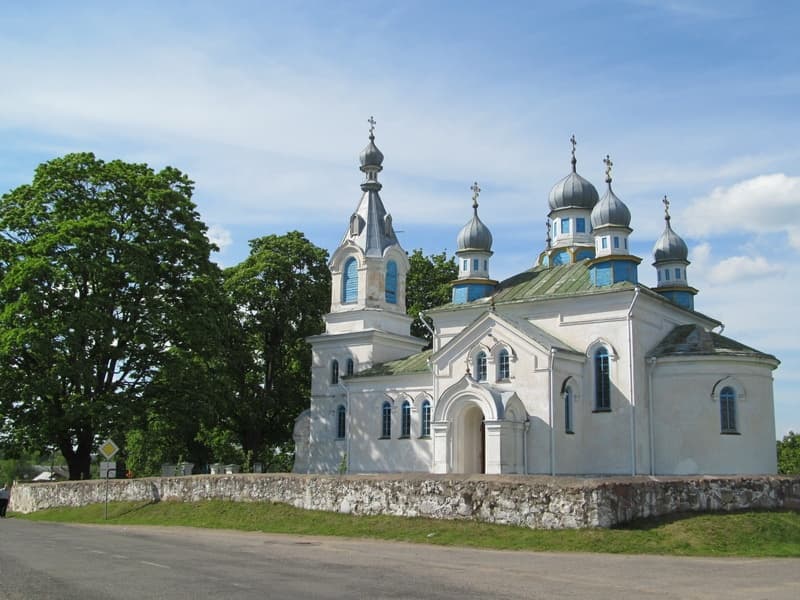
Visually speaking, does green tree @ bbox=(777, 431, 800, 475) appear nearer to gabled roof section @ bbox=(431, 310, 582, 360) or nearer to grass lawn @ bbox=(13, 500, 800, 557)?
gabled roof section @ bbox=(431, 310, 582, 360)

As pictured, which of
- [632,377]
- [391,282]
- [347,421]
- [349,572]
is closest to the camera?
[349,572]

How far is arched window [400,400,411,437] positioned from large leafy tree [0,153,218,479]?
8236 millimetres

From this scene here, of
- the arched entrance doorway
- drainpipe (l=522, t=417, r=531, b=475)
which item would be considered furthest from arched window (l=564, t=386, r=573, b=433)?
the arched entrance doorway

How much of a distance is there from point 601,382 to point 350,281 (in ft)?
41.7

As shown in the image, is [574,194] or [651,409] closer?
[651,409]

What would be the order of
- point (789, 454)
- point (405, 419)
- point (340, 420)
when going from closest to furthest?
point (405, 419) < point (340, 420) < point (789, 454)

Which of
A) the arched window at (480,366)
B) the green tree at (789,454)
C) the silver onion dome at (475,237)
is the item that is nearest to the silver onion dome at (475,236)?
the silver onion dome at (475,237)

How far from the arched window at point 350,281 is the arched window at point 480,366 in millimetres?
8813

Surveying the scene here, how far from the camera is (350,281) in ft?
120

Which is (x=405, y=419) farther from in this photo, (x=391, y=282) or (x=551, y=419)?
(x=551, y=419)

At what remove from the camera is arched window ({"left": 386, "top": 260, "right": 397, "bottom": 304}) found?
120 feet

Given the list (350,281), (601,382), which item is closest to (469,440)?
(601,382)

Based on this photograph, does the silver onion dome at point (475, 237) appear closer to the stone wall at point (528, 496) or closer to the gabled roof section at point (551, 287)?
the gabled roof section at point (551, 287)

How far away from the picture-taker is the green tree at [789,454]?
53.9m
